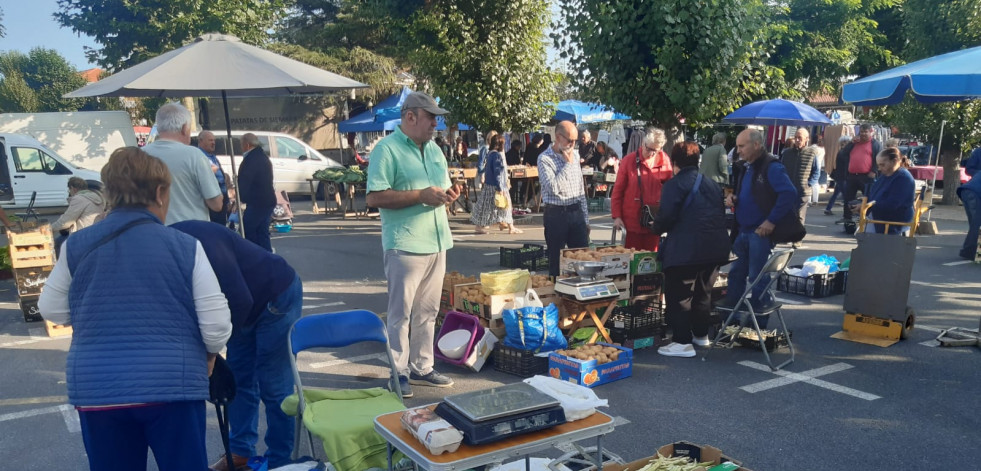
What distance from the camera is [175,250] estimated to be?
94.7 inches

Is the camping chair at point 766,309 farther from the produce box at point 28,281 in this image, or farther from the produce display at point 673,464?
the produce box at point 28,281

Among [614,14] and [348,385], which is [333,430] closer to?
[348,385]

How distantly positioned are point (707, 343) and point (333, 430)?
13.1 ft

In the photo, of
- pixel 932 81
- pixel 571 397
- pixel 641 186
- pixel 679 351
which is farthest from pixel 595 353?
pixel 932 81

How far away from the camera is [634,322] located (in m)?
6.00

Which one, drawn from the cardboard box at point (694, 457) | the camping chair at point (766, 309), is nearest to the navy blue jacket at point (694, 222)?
the camping chair at point (766, 309)

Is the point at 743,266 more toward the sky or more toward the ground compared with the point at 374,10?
more toward the ground

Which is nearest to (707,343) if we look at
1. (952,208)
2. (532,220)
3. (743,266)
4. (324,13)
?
(743,266)

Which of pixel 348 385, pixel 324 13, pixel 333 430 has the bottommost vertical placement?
pixel 348 385

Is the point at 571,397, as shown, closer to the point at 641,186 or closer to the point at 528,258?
the point at 641,186

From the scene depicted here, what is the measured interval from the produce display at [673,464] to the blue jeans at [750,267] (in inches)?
127

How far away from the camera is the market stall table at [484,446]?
7.62 feet

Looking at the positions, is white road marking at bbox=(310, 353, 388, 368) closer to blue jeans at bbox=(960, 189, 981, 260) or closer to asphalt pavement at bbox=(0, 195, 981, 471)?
asphalt pavement at bbox=(0, 195, 981, 471)

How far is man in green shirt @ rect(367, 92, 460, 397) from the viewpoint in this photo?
4.53 meters
